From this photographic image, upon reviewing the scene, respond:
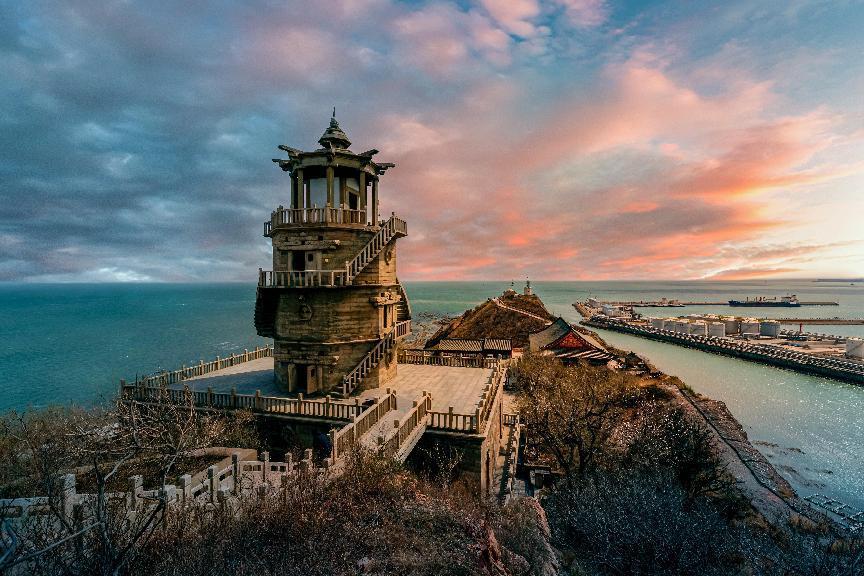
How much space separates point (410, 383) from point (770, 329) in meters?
91.1

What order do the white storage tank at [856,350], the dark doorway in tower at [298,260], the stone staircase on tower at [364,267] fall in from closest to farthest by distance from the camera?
the stone staircase on tower at [364,267], the dark doorway in tower at [298,260], the white storage tank at [856,350]

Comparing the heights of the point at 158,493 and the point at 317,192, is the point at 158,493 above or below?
below

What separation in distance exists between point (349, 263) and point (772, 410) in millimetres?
44022

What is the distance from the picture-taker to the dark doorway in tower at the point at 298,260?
2152 centimetres

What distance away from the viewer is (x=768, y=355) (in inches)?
2457

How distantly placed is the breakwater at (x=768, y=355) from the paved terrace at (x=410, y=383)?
55.0 metres

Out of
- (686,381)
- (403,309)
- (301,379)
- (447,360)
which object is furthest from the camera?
(686,381)

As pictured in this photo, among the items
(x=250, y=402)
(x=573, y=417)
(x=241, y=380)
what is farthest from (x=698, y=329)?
(x=250, y=402)

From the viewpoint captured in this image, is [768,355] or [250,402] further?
[768,355]

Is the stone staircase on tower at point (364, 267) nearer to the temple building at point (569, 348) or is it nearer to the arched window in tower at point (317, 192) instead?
the arched window in tower at point (317, 192)

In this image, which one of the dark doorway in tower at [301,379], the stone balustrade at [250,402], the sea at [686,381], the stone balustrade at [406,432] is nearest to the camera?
the stone balustrade at [406,432]

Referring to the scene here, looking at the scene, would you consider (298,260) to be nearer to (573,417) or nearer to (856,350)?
(573,417)

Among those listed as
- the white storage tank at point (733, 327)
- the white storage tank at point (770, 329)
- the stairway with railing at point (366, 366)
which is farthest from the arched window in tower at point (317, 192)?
the white storage tank at point (770, 329)

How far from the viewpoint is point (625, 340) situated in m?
86.1
